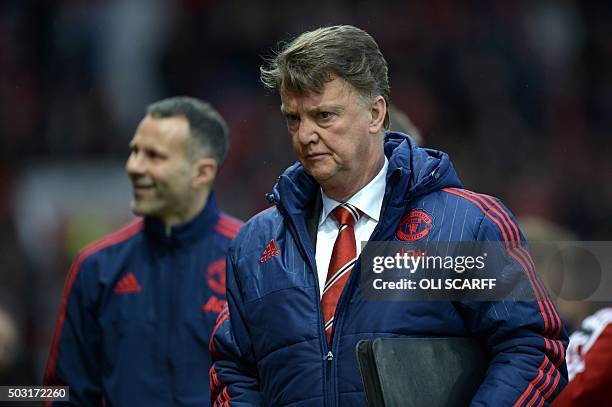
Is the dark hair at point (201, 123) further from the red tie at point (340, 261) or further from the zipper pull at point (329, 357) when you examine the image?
the zipper pull at point (329, 357)

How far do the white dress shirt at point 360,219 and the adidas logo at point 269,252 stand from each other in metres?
0.13

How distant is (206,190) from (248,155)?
14.7 feet

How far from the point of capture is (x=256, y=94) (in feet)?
33.6

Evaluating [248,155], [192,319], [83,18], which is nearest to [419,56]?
[248,155]

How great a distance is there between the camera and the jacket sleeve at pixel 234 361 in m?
3.54

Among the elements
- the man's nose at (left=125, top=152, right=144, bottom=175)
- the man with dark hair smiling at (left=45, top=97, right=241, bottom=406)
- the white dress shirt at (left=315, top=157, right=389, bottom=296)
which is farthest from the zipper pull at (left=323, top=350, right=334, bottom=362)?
the man's nose at (left=125, top=152, right=144, bottom=175)

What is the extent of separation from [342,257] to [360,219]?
0.51 feet

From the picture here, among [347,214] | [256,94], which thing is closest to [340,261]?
[347,214]

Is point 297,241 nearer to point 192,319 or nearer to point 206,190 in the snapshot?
point 192,319

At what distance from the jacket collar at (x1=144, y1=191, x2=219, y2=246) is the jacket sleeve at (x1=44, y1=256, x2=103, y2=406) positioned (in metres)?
0.32

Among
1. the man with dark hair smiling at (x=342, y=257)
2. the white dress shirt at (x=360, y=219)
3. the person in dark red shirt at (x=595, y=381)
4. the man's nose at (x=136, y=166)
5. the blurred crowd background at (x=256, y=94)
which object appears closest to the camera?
the person in dark red shirt at (x=595, y=381)

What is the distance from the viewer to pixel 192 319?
4781mm

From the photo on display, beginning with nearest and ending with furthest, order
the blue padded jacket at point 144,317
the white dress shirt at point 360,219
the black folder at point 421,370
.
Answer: the black folder at point 421,370
the white dress shirt at point 360,219
the blue padded jacket at point 144,317

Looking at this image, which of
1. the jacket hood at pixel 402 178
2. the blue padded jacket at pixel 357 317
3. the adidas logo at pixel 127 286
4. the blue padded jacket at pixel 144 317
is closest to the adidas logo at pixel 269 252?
the blue padded jacket at pixel 357 317
